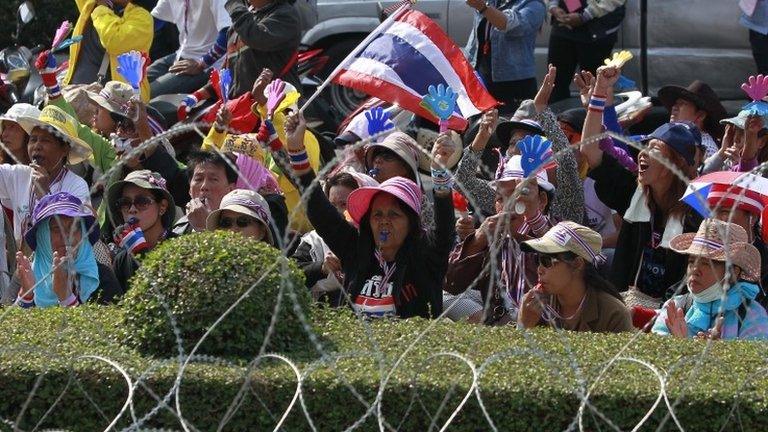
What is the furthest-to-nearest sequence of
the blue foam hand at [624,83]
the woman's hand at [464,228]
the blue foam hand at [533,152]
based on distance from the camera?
the blue foam hand at [624,83]
the woman's hand at [464,228]
the blue foam hand at [533,152]

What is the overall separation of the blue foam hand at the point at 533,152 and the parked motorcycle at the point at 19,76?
19.7 ft

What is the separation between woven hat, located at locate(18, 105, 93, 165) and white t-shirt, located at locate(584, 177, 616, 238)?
2.99m

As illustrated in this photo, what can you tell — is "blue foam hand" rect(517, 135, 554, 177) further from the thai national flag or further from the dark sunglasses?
the thai national flag

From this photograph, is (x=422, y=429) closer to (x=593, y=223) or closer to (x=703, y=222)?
(x=703, y=222)

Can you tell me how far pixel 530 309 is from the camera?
763 cm

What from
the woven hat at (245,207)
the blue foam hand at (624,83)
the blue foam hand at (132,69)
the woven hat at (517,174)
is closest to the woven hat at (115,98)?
the blue foam hand at (132,69)

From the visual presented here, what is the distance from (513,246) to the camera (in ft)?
27.1

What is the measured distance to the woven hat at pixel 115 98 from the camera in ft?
35.4

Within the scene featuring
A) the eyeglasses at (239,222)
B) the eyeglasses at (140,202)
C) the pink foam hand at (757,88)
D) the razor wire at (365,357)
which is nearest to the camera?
the razor wire at (365,357)

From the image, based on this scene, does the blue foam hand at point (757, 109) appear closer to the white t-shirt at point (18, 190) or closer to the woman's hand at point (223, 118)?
the woman's hand at point (223, 118)

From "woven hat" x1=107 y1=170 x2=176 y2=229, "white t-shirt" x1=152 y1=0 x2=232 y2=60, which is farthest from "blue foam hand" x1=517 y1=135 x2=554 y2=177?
"white t-shirt" x1=152 y1=0 x2=232 y2=60

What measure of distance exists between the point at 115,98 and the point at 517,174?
3397mm

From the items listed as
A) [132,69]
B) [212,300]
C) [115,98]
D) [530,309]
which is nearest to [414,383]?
[212,300]

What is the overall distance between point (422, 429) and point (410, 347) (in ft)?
1.08
